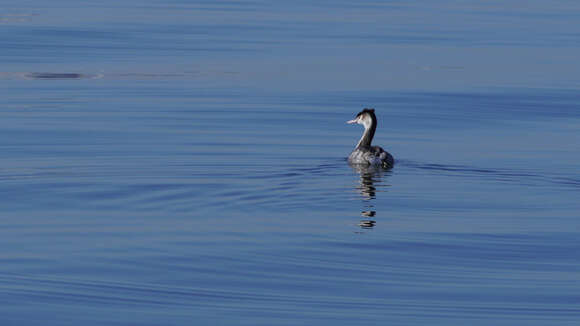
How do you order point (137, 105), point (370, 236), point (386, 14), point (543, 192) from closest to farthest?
point (370, 236) < point (543, 192) < point (137, 105) < point (386, 14)

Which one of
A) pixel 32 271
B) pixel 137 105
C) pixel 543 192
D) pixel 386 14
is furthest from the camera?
pixel 386 14

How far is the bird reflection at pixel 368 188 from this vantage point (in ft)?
49.1

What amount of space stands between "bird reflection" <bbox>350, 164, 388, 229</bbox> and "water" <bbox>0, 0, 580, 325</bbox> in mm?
56

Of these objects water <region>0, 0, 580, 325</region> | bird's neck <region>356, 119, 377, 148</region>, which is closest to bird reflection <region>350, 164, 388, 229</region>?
water <region>0, 0, 580, 325</region>

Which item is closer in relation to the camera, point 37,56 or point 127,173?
point 127,173

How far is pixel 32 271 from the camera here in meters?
12.3

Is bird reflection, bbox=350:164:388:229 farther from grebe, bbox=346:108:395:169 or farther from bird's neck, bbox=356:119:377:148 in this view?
bird's neck, bbox=356:119:377:148

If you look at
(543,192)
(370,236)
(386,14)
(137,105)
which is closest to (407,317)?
(370,236)

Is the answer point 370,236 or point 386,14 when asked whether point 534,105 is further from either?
point 386,14

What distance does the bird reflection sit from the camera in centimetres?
1495

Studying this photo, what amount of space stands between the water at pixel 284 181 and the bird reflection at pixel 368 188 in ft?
0.18

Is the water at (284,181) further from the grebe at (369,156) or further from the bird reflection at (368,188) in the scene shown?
the grebe at (369,156)

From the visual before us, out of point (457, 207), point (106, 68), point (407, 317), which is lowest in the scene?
point (407, 317)

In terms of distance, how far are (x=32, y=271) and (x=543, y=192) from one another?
24.6 ft
